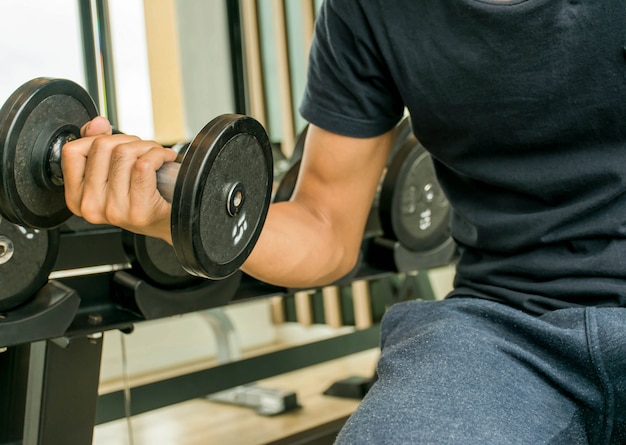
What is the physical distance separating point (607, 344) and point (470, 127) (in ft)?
1.09

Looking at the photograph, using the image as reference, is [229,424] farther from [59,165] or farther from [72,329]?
[59,165]

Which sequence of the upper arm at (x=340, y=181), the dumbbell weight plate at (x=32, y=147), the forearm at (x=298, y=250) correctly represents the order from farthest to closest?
1. the upper arm at (x=340, y=181)
2. the forearm at (x=298, y=250)
3. the dumbbell weight plate at (x=32, y=147)

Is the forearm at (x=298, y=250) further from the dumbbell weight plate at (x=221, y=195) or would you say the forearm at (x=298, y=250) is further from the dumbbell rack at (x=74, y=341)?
the dumbbell rack at (x=74, y=341)

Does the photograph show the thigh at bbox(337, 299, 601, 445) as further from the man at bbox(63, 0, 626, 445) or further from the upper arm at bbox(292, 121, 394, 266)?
the upper arm at bbox(292, 121, 394, 266)

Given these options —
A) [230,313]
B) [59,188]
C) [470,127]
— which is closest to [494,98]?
[470,127]

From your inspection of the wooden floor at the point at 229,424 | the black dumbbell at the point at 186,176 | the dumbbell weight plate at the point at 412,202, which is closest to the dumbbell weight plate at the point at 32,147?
the black dumbbell at the point at 186,176

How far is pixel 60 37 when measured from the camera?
2.12 m

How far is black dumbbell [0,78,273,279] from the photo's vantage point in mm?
685

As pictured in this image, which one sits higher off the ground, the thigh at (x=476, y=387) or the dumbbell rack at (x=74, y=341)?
the thigh at (x=476, y=387)

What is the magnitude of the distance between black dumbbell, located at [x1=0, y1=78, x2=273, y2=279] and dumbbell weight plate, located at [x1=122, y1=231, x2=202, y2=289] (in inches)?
11.2

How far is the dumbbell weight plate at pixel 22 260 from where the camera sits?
100cm

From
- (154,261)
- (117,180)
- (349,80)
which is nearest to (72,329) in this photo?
(154,261)

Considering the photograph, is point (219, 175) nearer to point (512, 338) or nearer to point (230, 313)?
point (512, 338)

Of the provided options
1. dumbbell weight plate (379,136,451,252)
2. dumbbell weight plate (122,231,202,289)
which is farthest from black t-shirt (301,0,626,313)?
dumbbell weight plate (379,136,451,252)
